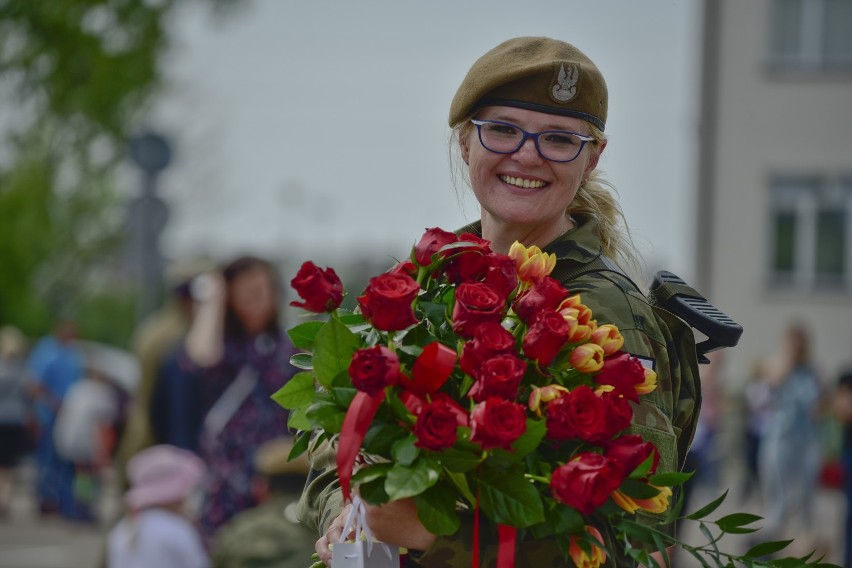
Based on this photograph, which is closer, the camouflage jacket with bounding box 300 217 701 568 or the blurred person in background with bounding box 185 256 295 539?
the camouflage jacket with bounding box 300 217 701 568

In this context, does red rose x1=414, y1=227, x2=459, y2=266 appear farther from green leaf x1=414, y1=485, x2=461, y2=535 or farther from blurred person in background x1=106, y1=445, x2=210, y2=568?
blurred person in background x1=106, y1=445, x2=210, y2=568

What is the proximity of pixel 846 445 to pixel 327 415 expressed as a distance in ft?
31.4

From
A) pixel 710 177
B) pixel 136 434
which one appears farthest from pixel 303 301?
pixel 710 177

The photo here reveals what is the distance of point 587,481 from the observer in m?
2.37

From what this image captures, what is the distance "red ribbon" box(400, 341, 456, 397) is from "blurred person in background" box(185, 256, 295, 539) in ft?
14.0

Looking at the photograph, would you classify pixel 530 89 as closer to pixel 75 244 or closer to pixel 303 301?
pixel 303 301

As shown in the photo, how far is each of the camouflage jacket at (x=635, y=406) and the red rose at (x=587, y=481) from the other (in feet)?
0.51

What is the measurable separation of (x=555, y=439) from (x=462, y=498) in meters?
0.20

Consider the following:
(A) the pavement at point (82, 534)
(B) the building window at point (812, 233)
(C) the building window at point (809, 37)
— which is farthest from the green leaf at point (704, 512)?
(C) the building window at point (809, 37)

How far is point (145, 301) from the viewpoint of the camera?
1120 centimetres

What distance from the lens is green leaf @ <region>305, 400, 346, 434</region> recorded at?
8.21 ft

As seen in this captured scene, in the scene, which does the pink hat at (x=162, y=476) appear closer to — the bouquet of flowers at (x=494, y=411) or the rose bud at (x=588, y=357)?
the bouquet of flowers at (x=494, y=411)

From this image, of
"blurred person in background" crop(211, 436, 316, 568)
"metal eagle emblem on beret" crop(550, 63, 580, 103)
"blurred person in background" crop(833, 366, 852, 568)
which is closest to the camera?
"metal eagle emblem on beret" crop(550, 63, 580, 103)

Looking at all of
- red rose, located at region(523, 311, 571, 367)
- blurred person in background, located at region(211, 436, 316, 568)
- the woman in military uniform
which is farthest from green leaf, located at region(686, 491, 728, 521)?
blurred person in background, located at region(211, 436, 316, 568)
